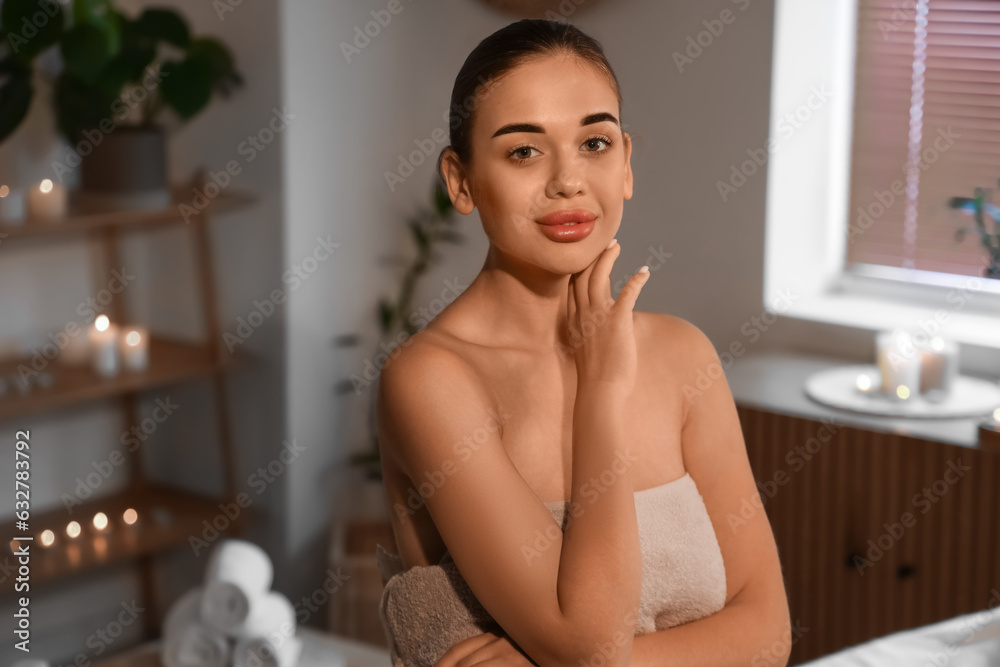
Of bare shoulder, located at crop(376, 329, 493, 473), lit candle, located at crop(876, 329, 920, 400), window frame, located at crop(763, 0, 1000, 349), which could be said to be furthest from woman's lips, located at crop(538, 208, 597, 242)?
window frame, located at crop(763, 0, 1000, 349)

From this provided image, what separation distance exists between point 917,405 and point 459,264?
1.29 metres

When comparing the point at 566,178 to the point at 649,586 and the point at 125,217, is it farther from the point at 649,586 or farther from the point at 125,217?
the point at 125,217

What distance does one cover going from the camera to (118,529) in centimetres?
292

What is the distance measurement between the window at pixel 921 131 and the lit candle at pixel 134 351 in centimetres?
177

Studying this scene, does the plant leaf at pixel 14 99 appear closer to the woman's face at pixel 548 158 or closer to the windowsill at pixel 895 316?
the windowsill at pixel 895 316

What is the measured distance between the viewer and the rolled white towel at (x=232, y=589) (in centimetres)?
188

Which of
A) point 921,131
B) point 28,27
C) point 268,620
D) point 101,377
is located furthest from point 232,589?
point 921,131

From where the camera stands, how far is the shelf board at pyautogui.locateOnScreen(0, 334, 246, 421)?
8.52 feet

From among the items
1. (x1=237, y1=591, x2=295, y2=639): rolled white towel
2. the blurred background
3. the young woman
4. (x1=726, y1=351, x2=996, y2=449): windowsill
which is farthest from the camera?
the blurred background

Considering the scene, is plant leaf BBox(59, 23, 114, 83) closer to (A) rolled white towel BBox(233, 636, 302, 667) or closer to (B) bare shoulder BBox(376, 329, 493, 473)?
(A) rolled white towel BBox(233, 636, 302, 667)

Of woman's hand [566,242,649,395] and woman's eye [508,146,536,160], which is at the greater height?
woman's eye [508,146,536,160]

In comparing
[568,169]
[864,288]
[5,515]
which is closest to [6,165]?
[5,515]

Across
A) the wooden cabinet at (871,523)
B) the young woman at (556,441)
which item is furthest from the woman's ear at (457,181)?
the wooden cabinet at (871,523)

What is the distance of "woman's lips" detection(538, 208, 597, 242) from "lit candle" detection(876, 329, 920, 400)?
1469 millimetres
